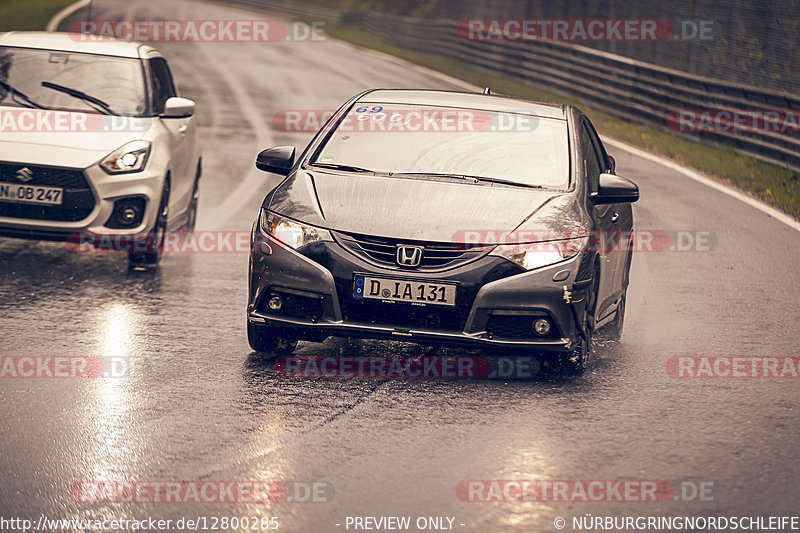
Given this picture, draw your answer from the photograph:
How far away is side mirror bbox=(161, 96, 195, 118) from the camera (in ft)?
34.9

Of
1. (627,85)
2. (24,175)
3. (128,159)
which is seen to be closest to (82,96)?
(128,159)

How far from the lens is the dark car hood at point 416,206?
6.81 meters

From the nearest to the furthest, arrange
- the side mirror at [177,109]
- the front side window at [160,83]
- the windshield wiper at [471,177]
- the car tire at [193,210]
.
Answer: the windshield wiper at [471,177] → the side mirror at [177,109] → the front side window at [160,83] → the car tire at [193,210]

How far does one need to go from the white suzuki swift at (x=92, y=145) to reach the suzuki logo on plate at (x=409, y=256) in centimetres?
372

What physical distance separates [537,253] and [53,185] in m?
4.37

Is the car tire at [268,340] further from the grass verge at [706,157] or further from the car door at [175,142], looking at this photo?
the grass verge at [706,157]

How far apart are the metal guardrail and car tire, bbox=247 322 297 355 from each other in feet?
37.4

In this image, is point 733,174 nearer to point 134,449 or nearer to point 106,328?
point 106,328

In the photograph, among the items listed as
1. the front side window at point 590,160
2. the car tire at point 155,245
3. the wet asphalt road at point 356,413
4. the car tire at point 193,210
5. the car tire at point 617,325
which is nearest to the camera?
the wet asphalt road at point 356,413

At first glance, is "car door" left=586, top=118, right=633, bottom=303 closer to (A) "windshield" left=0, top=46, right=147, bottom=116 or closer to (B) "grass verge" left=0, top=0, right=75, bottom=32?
(A) "windshield" left=0, top=46, right=147, bottom=116

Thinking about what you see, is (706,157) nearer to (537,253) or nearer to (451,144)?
(451,144)

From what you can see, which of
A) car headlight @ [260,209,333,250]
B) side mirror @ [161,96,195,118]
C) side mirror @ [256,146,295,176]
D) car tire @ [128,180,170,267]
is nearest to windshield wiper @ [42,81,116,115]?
side mirror @ [161,96,195,118]

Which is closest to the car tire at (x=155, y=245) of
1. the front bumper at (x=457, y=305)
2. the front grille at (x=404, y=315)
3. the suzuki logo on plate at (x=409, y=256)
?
the front bumper at (x=457, y=305)

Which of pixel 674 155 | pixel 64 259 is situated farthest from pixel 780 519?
pixel 674 155
